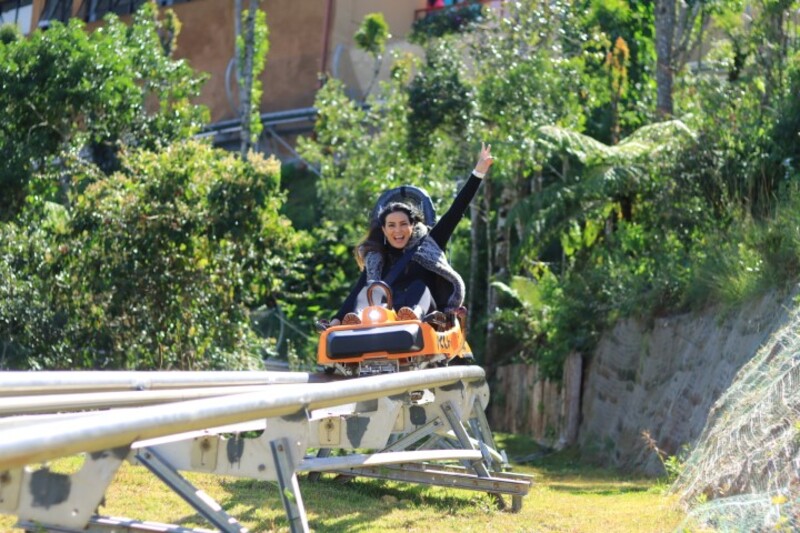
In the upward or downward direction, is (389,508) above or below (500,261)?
below

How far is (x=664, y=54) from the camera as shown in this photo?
21625 mm

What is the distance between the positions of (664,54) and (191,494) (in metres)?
18.5

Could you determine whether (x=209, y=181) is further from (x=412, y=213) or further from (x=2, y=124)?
(x=412, y=213)

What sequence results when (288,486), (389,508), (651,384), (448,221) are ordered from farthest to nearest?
(651,384), (448,221), (389,508), (288,486)

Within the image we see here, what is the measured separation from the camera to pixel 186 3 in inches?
1246

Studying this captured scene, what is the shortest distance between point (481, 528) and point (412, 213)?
342 centimetres

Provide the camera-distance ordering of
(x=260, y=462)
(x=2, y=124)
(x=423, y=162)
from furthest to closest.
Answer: (x=423, y=162) < (x=2, y=124) < (x=260, y=462)

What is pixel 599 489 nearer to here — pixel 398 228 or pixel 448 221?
pixel 448 221

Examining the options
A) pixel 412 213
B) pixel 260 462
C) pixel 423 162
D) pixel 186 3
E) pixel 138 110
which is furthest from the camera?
pixel 186 3

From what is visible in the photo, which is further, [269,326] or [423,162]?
[269,326]

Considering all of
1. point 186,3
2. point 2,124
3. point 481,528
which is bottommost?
point 481,528

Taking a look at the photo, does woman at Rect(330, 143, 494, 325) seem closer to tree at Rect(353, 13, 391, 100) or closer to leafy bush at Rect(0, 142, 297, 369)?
leafy bush at Rect(0, 142, 297, 369)

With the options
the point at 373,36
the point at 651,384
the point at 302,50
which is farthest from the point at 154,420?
the point at 302,50

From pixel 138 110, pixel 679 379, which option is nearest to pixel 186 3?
pixel 138 110
